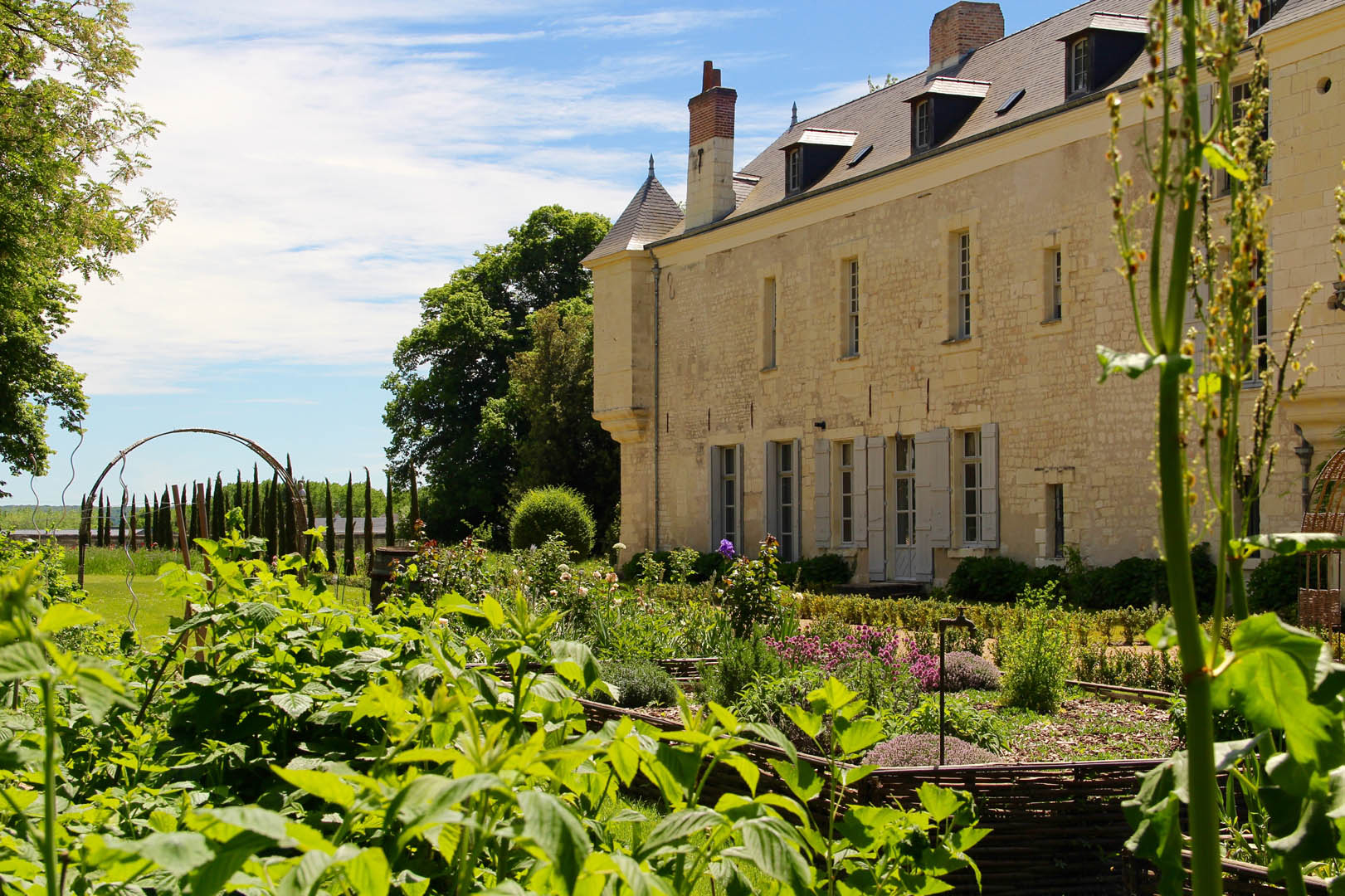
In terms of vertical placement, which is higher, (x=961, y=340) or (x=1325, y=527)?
(x=961, y=340)

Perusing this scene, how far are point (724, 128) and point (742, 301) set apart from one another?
3.31 meters

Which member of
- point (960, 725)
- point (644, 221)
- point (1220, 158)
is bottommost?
point (960, 725)

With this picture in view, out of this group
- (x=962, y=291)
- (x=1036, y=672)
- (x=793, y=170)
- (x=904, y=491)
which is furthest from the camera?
(x=793, y=170)

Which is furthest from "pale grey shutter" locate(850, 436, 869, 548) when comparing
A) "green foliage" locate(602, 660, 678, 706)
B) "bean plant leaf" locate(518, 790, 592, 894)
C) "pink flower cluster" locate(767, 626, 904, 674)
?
"bean plant leaf" locate(518, 790, 592, 894)

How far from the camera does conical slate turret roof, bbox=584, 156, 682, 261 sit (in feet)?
75.4

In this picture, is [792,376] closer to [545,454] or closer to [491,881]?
[545,454]

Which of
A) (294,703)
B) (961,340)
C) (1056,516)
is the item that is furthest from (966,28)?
(294,703)

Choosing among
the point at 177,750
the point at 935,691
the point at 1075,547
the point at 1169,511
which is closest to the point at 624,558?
the point at 1075,547

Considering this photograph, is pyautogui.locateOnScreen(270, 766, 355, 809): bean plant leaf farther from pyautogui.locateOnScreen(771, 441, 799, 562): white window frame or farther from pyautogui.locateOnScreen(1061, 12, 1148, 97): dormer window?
pyautogui.locateOnScreen(771, 441, 799, 562): white window frame

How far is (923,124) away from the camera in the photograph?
17484 mm

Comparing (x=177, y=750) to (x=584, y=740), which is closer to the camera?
(x=584, y=740)

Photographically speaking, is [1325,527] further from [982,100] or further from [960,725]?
[982,100]

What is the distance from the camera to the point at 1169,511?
1.09 m

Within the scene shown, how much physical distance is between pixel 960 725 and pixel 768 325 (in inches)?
576
